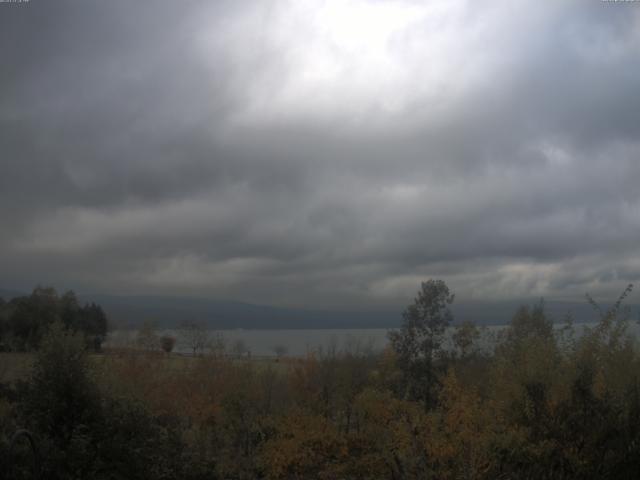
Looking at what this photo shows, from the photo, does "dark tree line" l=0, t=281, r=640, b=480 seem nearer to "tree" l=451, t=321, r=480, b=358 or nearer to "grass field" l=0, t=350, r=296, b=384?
"tree" l=451, t=321, r=480, b=358

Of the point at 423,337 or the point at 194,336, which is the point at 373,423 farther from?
the point at 194,336

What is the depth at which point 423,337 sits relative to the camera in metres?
26.7

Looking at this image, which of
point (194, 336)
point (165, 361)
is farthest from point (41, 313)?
point (165, 361)

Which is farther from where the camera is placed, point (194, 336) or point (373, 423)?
point (194, 336)

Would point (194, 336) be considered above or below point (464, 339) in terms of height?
above

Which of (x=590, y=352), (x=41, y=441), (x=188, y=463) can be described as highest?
(x=590, y=352)

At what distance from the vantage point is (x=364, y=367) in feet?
91.0

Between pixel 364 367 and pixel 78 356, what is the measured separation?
15290mm

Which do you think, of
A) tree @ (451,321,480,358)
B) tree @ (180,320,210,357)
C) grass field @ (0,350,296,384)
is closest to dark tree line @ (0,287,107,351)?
tree @ (180,320,210,357)

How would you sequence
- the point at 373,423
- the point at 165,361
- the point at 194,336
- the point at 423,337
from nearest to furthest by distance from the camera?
1. the point at 373,423
2. the point at 423,337
3. the point at 165,361
4. the point at 194,336

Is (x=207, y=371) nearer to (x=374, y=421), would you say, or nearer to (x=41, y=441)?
(x=374, y=421)

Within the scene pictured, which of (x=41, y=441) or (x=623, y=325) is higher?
(x=623, y=325)

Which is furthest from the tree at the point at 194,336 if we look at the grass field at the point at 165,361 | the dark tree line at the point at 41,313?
the dark tree line at the point at 41,313

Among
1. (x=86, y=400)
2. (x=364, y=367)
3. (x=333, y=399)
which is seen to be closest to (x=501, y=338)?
(x=364, y=367)
